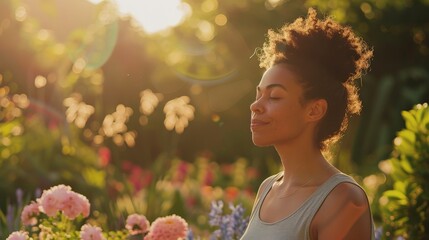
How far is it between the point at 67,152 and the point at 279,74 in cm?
864

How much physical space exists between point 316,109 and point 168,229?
4.89ft

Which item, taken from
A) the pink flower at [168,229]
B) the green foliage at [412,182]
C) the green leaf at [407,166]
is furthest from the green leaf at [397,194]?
the pink flower at [168,229]

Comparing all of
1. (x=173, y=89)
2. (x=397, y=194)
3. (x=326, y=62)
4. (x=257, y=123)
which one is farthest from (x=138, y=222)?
(x=173, y=89)

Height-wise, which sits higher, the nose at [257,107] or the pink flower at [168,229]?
the nose at [257,107]

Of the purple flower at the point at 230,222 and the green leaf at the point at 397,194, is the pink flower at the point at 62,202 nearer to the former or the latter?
the purple flower at the point at 230,222

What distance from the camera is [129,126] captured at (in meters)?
18.1

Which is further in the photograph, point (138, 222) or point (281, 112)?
point (138, 222)

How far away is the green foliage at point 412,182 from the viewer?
17.8ft

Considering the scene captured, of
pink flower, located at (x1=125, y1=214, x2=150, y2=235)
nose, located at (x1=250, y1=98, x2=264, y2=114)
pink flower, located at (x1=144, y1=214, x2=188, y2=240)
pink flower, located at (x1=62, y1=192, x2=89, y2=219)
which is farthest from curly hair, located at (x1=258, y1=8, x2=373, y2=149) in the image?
pink flower, located at (x1=125, y1=214, x2=150, y2=235)

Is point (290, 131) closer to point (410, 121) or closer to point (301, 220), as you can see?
point (301, 220)

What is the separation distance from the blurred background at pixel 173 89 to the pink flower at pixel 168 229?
14.4 ft

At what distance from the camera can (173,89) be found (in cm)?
2317

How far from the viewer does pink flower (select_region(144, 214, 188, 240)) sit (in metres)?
4.19

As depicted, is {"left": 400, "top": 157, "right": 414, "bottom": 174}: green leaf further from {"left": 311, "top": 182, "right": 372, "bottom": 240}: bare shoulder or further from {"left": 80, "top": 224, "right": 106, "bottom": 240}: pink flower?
{"left": 311, "top": 182, "right": 372, "bottom": 240}: bare shoulder
